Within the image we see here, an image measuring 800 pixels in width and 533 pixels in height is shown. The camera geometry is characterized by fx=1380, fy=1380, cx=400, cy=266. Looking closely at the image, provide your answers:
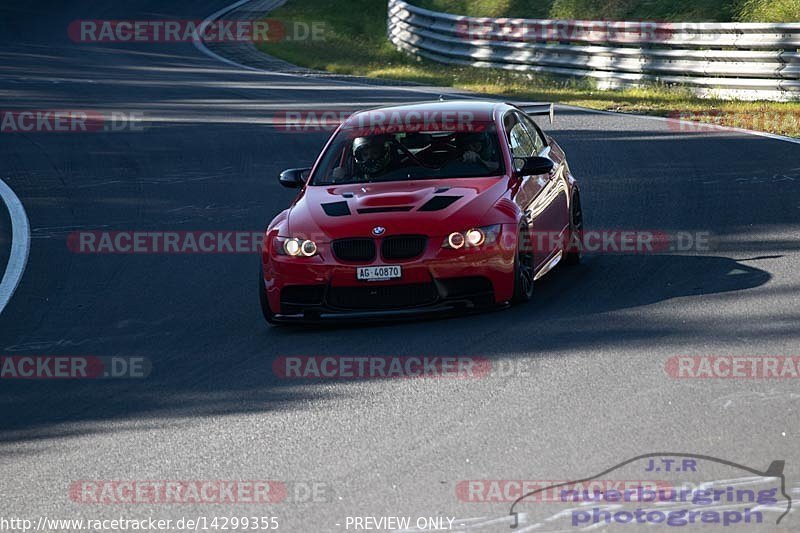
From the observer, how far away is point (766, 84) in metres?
22.1

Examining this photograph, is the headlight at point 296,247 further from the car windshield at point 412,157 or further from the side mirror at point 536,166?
the side mirror at point 536,166

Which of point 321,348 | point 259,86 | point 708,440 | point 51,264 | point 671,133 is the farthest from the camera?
point 259,86

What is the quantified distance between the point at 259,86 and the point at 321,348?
60.6ft

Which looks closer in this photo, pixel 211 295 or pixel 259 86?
pixel 211 295

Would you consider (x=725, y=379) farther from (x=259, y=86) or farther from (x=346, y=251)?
(x=259, y=86)

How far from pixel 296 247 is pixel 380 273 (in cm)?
69

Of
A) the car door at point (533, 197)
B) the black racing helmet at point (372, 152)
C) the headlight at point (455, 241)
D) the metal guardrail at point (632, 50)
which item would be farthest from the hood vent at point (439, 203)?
the metal guardrail at point (632, 50)

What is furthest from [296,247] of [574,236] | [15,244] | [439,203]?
[15,244]

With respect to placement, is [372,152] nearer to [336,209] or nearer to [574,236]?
[336,209]

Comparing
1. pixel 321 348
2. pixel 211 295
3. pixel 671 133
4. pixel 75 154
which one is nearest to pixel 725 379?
pixel 321 348

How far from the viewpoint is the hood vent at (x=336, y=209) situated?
991 cm

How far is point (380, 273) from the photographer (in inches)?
374

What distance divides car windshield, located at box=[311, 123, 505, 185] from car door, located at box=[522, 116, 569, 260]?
18.6 inches

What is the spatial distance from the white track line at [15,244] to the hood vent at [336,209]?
310cm
